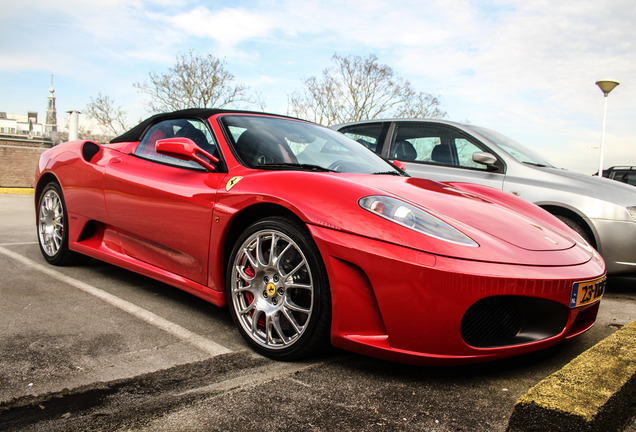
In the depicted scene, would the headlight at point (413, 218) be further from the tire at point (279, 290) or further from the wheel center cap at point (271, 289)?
the wheel center cap at point (271, 289)

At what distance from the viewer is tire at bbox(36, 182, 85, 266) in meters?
4.03

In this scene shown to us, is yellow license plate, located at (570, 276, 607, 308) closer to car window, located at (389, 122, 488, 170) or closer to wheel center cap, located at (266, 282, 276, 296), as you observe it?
wheel center cap, located at (266, 282, 276, 296)

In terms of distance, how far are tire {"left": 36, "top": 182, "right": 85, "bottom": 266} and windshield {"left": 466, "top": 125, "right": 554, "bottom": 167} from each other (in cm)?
378

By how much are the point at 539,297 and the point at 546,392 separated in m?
0.57

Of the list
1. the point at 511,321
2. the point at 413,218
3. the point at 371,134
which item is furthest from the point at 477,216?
the point at 371,134

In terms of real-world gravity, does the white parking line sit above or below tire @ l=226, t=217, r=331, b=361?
below

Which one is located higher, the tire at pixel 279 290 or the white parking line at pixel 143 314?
the tire at pixel 279 290

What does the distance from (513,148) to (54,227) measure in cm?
420

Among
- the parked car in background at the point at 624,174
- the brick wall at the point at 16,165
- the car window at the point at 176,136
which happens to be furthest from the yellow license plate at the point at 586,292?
the brick wall at the point at 16,165

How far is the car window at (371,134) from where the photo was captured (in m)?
5.69

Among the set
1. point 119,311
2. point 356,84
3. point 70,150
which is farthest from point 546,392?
point 356,84

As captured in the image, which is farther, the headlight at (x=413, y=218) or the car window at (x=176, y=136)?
the car window at (x=176, y=136)

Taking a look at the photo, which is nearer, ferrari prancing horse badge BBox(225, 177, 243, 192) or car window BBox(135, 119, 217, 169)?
ferrari prancing horse badge BBox(225, 177, 243, 192)

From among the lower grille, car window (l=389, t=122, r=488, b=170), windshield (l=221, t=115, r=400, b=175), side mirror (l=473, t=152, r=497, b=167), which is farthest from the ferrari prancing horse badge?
car window (l=389, t=122, r=488, b=170)
